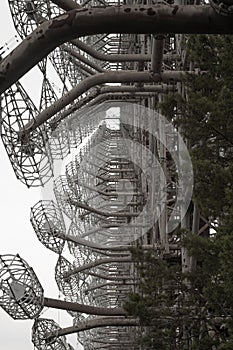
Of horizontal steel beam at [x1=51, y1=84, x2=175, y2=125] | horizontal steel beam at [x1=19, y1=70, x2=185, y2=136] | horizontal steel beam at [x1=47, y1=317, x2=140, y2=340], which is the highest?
horizontal steel beam at [x1=51, y1=84, x2=175, y2=125]

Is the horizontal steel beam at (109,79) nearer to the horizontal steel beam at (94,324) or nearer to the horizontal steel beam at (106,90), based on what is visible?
the horizontal steel beam at (106,90)

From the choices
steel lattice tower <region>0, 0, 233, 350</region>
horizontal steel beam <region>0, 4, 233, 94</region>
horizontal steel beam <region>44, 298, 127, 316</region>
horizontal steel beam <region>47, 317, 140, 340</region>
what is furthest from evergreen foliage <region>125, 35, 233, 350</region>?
horizontal steel beam <region>47, 317, 140, 340</region>

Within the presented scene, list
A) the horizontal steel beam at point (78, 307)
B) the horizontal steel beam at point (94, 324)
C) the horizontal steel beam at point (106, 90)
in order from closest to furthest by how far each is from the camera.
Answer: the horizontal steel beam at point (106, 90) → the horizontal steel beam at point (78, 307) → the horizontal steel beam at point (94, 324)

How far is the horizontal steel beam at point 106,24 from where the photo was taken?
3.99 meters

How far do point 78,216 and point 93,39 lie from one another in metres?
6.33

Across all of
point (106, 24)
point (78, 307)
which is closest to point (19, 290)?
point (78, 307)

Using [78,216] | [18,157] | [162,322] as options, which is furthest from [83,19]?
[78,216]

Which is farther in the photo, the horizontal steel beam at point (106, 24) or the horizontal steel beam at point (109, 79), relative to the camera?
the horizontal steel beam at point (109, 79)

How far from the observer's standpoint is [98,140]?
22.3 m

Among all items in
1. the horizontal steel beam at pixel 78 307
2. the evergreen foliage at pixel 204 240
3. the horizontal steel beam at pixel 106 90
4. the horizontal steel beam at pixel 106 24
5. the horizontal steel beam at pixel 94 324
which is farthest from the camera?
the horizontal steel beam at pixel 94 324

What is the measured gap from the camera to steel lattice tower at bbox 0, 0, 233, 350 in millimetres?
4031

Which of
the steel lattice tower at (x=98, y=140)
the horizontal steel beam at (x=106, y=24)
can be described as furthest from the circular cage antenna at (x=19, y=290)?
the horizontal steel beam at (x=106, y=24)

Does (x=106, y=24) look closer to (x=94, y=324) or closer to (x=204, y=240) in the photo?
(x=204, y=240)

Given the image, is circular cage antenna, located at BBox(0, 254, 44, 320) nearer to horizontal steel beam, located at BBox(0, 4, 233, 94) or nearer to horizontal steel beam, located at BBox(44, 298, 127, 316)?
horizontal steel beam, located at BBox(44, 298, 127, 316)
